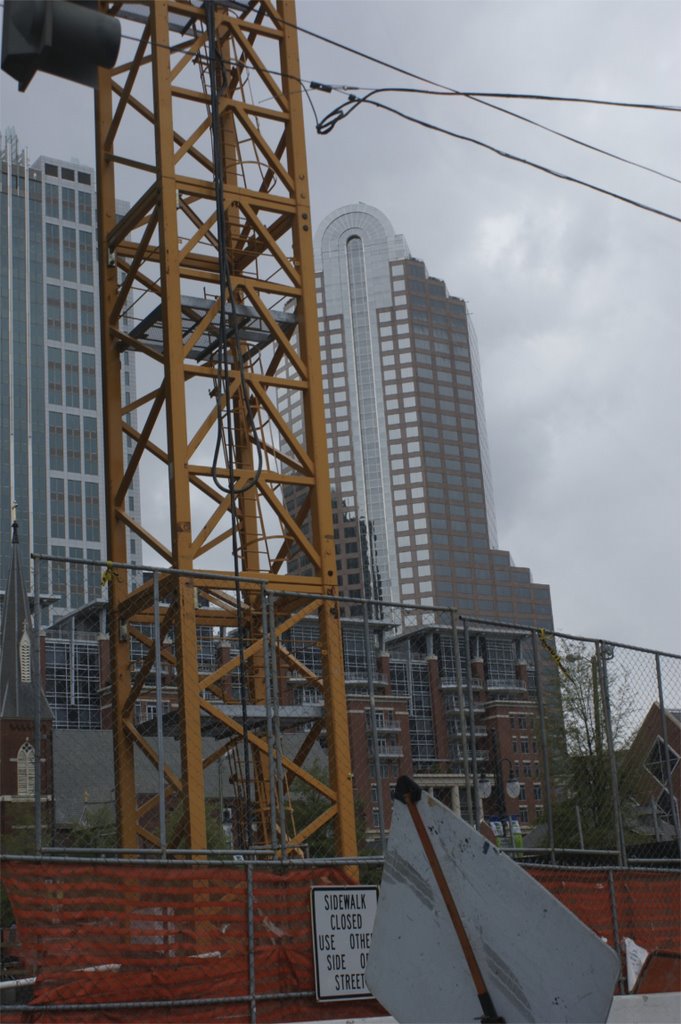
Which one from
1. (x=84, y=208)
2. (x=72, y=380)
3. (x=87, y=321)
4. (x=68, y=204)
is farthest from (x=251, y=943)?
(x=84, y=208)

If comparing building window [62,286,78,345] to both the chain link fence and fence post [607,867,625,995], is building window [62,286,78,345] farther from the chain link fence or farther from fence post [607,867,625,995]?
fence post [607,867,625,995]

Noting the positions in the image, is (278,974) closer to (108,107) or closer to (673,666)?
(673,666)

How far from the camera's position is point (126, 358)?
143 metres

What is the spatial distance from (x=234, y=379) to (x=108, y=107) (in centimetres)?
531

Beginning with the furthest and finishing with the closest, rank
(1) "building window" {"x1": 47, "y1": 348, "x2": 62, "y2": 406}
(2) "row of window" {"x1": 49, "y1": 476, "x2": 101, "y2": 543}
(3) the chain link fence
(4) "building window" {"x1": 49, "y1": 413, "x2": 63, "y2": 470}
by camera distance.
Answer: (1) "building window" {"x1": 47, "y1": 348, "x2": 62, "y2": 406}
(4) "building window" {"x1": 49, "y1": 413, "x2": 63, "y2": 470}
(2) "row of window" {"x1": 49, "y1": 476, "x2": 101, "y2": 543}
(3) the chain link fence

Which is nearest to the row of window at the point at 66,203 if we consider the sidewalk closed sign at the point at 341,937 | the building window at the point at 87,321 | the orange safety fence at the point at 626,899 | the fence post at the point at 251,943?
the building window at the point at 87,321

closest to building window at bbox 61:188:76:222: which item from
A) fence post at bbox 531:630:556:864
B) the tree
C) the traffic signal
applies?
the tree

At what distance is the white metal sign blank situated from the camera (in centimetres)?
741

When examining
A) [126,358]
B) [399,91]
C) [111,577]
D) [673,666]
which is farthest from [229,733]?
[126,358]

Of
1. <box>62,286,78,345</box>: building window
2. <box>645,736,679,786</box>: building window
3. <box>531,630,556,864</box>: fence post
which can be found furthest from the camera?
<box>62,286,78,345</box>: building window

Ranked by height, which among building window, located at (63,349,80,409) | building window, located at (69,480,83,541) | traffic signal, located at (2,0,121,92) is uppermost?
building window, located at (63,349,80,409)

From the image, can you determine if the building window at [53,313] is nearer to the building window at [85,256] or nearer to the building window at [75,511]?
the building window at [85,256]

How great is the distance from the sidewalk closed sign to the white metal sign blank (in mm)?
3891

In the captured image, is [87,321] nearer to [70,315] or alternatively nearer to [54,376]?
[70,315]
